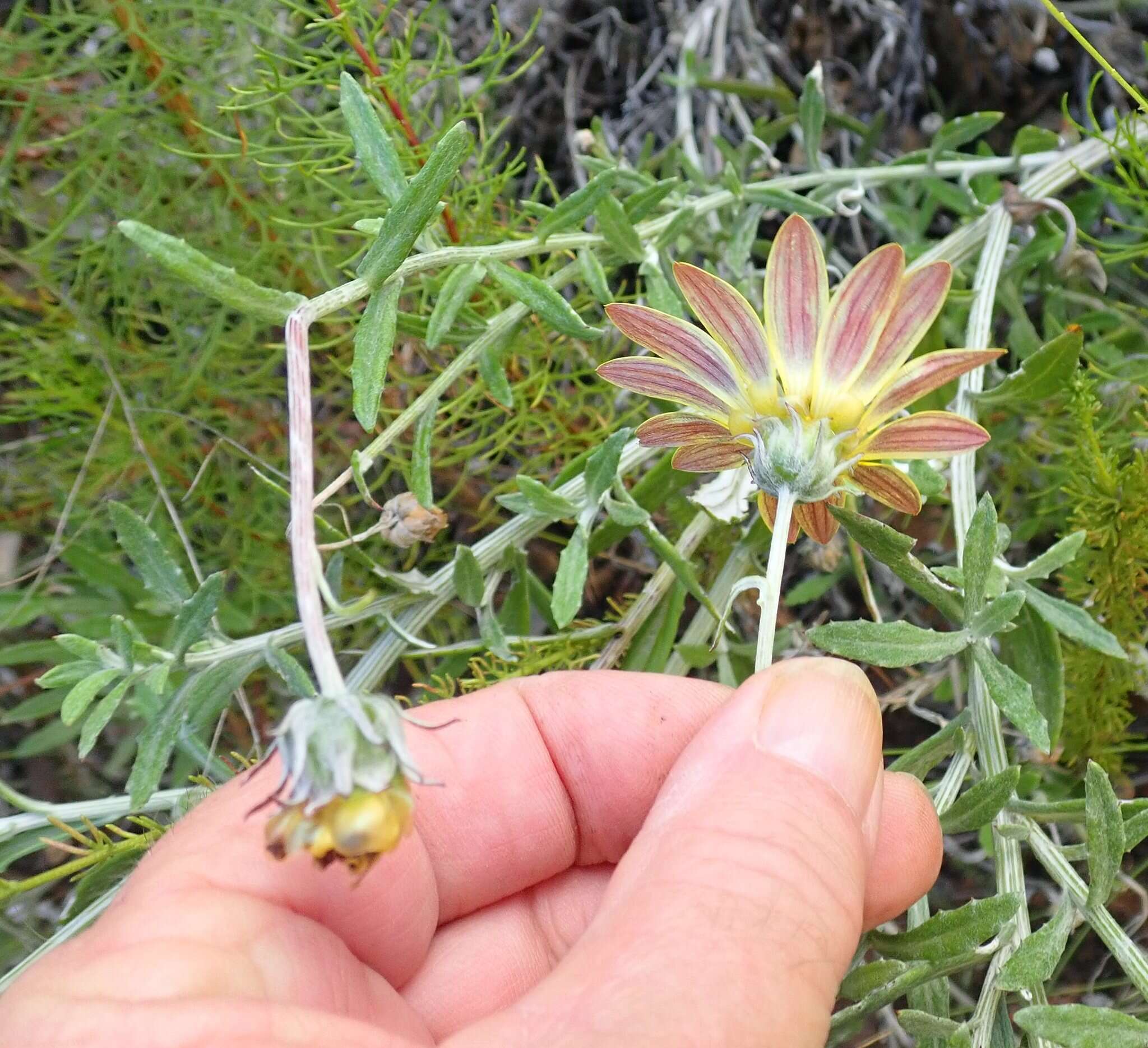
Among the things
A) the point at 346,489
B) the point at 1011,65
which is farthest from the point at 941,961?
the point at 1011,65

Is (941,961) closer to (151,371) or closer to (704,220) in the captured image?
(704,220)

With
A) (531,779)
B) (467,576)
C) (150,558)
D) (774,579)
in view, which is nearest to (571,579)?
(467,576)

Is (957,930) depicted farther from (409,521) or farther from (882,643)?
(409,521)

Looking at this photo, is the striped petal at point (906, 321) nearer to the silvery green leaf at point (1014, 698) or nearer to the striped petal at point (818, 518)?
the striped petal at point (818, 518)

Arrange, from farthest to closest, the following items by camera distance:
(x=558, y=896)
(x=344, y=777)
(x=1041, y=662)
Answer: (x=558, y=896) < (x=1041, y=662) < (x=344, y=777)

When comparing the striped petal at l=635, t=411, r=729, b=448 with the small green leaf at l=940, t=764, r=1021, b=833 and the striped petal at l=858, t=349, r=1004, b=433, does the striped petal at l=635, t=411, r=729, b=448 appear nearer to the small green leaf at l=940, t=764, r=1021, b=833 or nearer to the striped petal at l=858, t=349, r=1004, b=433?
the striped petal at l=858, t=349, r=1004, b=433

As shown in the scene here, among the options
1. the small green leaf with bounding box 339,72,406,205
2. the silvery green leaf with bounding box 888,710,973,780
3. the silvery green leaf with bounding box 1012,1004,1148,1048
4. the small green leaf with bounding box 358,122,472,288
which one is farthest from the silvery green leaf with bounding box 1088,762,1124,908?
the small green leaf with bounding box 339,72,406,205

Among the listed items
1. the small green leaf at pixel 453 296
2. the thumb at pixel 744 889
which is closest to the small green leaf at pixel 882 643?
the thumb at pixel 744 889
